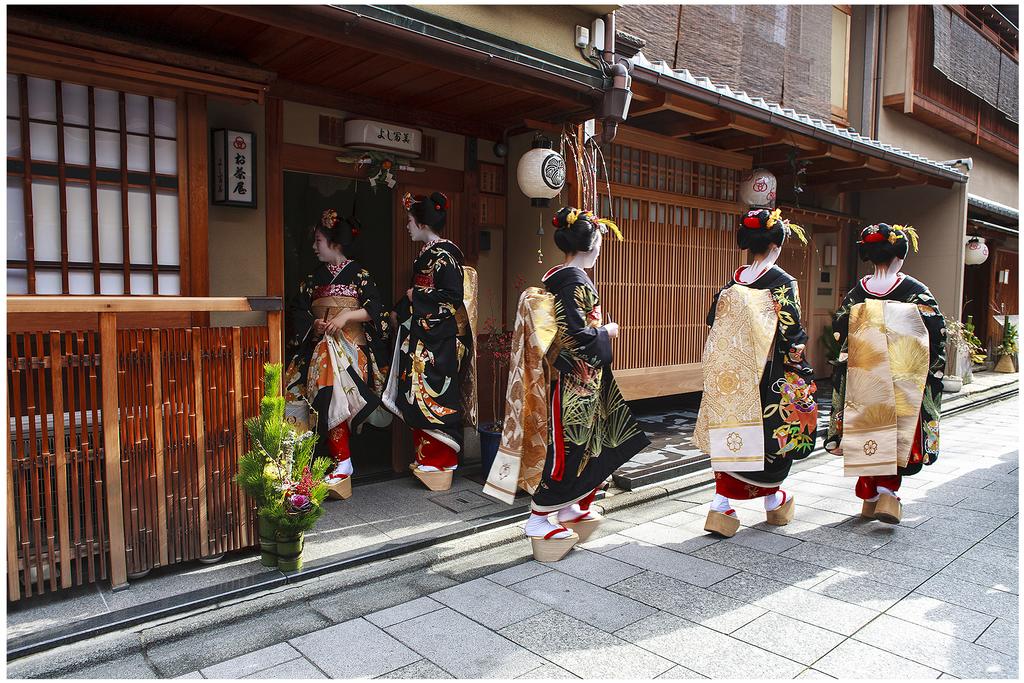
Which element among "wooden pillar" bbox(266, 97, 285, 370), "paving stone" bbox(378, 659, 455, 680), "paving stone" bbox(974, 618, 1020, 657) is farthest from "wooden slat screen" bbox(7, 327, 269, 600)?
"paving stone" bbox(974, 618, 1020, 657)

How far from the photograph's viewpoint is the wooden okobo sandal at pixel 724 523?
5285 mm

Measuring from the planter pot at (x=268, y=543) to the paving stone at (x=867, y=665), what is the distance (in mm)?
3146

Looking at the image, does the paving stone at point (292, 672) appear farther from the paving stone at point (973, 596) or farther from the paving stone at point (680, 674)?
the paving stone at point (973, 596)

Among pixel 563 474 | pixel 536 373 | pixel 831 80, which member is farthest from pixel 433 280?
pixel 831 80

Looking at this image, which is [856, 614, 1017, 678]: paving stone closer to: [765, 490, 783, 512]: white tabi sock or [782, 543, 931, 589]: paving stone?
[782, 543, 931, 589]: paving stone

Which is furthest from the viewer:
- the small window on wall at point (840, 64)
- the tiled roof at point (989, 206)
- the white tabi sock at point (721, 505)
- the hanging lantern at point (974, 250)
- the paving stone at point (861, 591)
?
the hanging lantern at point (974, 250)

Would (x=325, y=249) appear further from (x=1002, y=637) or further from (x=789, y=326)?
(x=1002, y=637)

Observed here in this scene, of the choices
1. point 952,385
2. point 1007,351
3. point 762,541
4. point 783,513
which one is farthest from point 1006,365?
point 762,541

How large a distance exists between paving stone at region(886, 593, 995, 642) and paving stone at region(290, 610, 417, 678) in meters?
2.85

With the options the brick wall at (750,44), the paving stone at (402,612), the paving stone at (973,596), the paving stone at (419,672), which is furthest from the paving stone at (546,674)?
the brick wall at (750,44)

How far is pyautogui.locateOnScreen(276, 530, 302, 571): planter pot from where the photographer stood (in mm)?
4238

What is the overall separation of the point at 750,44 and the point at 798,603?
28.9 ft

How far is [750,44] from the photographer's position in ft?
33.8

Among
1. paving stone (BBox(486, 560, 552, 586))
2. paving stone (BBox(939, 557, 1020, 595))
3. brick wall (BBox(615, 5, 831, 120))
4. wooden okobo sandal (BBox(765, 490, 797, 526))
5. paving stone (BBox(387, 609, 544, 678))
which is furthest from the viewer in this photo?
brick wall (BBox(615, 5, 831, 120))
